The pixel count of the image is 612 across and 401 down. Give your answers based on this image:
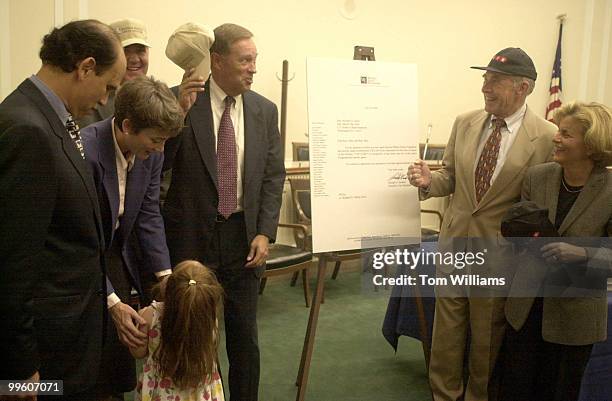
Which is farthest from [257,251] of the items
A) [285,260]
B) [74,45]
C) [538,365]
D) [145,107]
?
[285,260]

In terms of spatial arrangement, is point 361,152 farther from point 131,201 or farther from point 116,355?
point 116,355

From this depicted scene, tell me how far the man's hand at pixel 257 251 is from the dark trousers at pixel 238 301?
0.11ft

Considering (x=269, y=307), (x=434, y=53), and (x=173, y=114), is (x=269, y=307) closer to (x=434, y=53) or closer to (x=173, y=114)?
(x=173, y=114)

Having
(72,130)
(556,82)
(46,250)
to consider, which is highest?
(556,82)

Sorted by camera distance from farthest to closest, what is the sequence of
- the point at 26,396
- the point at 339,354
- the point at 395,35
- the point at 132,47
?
the point at 395,35, the point at 339,354, the point at 132,47, the point at 26,396

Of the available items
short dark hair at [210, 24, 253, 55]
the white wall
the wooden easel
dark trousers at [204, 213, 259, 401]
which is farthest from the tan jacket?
the white wall

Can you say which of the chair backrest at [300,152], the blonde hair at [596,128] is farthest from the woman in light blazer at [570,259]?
the chair backrest at [300,152]

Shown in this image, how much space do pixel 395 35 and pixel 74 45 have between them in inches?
190

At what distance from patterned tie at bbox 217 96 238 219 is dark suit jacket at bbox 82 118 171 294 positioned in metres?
0.29

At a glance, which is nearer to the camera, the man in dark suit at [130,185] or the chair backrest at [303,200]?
the man in dark suit at [130,185]

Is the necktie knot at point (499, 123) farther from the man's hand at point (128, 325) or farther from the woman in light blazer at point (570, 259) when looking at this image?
the man's hand at point (128, 325)

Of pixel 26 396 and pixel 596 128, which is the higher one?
pixel 596 128

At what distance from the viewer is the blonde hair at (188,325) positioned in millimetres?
1565

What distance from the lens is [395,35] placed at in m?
5.56
